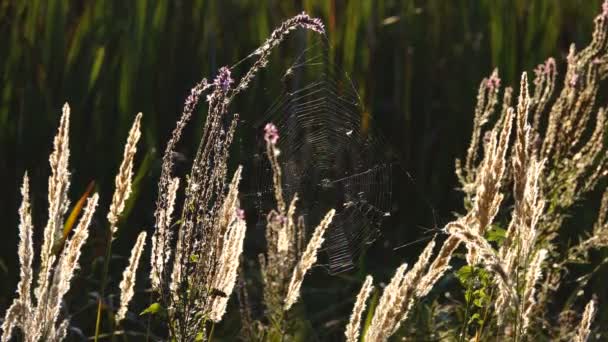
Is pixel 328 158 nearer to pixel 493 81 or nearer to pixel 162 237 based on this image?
pixel 493 81

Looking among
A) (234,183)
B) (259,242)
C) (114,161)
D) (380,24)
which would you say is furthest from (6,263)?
(380,24)

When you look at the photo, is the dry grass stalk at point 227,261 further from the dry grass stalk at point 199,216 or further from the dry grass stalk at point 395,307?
the dry grass stalk at point 395,307

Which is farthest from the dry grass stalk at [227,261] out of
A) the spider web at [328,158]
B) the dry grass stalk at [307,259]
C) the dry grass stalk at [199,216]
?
the spider web at [328,158]

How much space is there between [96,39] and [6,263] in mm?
1043

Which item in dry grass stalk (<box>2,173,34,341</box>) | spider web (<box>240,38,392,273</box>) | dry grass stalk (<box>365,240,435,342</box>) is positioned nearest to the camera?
dry grass stalk (<box>2,173,34,341</box>)

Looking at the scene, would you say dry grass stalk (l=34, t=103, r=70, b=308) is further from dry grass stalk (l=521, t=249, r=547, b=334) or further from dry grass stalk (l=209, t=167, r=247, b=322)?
dry grass stalk (l=521, t=249, r=547, b=334)

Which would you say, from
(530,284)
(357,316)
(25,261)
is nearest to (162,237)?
(25,261)

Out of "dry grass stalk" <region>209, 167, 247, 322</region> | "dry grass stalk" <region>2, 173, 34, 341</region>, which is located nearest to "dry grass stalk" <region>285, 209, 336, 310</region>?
"dry grass stalk" <region>209, 167, 247, 322</region>

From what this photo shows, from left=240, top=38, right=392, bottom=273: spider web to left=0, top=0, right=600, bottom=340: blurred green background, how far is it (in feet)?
0.47

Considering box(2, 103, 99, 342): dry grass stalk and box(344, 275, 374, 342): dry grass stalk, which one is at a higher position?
box(2, 103, 99, 342): dry grass stalk

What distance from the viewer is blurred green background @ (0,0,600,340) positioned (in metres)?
3.42

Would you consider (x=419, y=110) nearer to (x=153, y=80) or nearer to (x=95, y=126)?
(x=153, y=80)

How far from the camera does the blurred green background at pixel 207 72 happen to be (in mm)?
3418

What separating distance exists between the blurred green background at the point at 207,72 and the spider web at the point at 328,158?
14 cm
